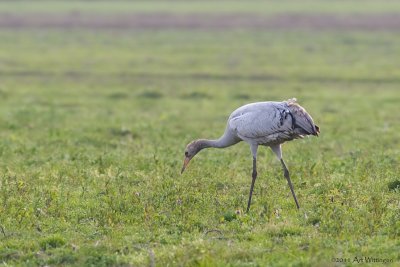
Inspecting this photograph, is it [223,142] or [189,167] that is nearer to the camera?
[223,142]

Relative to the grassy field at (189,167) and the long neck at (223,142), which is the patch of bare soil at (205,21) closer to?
the grassy field at (189,167)

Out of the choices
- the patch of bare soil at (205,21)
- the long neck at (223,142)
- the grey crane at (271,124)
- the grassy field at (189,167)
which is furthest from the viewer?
the patch of bare soil at (205,21)

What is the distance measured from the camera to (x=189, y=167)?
517 inches

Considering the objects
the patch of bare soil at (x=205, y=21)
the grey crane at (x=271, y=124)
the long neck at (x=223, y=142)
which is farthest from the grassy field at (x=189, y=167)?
the patch of bare soil at (x=205, y=21)

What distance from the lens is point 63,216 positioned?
10.4 m

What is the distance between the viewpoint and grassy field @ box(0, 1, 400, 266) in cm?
909

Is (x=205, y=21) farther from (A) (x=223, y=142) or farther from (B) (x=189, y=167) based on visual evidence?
(A) (x=223, y=142)

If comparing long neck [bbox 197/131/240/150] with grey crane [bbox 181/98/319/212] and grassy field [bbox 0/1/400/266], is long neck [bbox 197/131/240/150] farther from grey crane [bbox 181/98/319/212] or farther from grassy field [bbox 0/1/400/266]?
grassy field [bbox 0/1/400/266]

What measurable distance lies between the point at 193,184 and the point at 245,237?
7.62ft

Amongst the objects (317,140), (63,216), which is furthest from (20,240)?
(317,140)

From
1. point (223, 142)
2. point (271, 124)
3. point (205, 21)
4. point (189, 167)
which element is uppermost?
point (271, 124)

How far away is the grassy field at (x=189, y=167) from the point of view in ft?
29.8

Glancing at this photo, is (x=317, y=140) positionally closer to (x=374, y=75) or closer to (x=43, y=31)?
(x=374, y=75)

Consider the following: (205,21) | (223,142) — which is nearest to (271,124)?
(223,142)
